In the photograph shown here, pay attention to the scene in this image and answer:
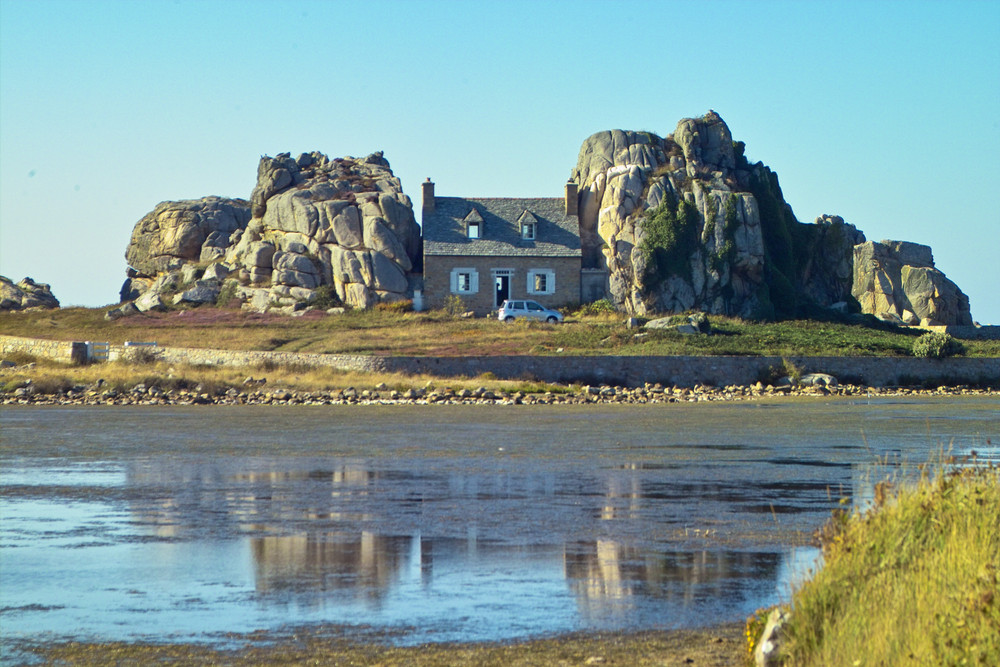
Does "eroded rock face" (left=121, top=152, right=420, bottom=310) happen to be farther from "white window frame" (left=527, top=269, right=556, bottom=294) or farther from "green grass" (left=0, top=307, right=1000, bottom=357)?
"white window frame" (left=527, top=269, right=556, bottom=294)

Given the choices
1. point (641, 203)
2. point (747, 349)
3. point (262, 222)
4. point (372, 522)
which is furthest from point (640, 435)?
point (262, 222)

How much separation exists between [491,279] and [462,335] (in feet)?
37.5

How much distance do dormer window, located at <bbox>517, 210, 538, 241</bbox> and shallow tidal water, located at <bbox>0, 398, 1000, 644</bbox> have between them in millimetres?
39929

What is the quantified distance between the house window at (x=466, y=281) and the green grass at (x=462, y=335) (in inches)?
152

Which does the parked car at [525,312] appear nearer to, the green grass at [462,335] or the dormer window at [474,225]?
the green grass at [462,335]

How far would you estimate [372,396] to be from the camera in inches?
1681

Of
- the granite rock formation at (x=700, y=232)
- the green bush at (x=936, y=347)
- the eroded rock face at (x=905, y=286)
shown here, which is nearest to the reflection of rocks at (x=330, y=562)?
the green bush at (x=936, y=347)

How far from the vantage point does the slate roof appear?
67875 mm

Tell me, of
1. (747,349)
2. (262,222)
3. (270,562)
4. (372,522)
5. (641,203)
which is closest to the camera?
(270,562)

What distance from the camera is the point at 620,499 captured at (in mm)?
16859

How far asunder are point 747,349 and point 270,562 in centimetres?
4447

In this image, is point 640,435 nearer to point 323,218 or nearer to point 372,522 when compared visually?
point 372,522

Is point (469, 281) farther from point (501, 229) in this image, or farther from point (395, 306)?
point (395, 306)

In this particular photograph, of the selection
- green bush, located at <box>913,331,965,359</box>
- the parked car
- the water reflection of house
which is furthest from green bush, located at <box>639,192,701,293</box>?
the water reflection of house
